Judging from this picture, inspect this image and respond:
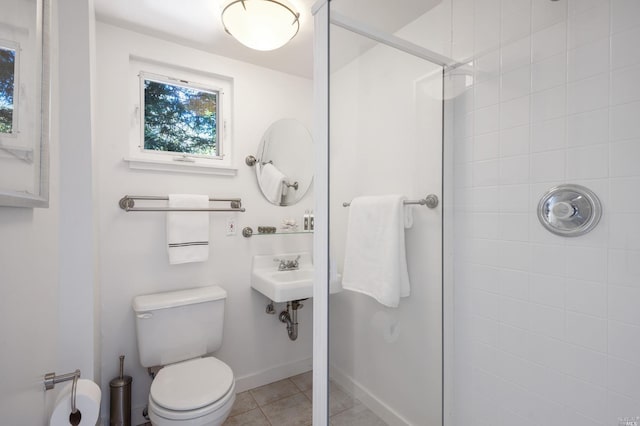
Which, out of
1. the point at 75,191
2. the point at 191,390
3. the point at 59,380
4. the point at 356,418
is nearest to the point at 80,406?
the point at 59,380

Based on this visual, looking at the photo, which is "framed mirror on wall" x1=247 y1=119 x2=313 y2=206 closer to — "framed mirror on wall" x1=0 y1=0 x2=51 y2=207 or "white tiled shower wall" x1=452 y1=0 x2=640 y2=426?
"white tiled shower wall" x1=452 y1=0 x2=640 y2=426

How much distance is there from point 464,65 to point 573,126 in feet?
1.58

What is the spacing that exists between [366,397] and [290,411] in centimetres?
97

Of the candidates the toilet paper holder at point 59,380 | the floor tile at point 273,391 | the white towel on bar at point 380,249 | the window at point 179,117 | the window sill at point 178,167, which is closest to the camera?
the toilet paper holder at point 59,380

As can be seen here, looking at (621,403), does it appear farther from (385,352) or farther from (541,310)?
(385,352)

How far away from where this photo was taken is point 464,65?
123cm

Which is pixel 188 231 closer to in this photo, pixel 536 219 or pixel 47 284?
pixel 47 284

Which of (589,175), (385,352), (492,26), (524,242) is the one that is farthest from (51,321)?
(492,26)

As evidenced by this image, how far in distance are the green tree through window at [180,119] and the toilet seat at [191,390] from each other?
132cm

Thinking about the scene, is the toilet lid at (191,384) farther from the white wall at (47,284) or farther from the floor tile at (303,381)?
the floor tile at (303,381)

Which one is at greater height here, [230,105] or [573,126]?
[230,105]

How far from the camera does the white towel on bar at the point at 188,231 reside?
5.87ft

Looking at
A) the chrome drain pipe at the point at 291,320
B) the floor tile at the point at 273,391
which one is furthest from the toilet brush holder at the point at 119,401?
the chrome drain pipe at the point at 291,320

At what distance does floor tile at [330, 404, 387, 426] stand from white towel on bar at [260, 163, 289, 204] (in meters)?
1.45
